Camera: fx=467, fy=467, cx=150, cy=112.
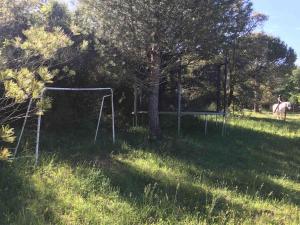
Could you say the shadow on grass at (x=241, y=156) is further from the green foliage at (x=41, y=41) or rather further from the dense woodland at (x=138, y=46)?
the green foliage at (x=41, y=41)

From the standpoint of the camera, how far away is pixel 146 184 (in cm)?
752

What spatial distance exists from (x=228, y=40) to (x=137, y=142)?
3.52 metres

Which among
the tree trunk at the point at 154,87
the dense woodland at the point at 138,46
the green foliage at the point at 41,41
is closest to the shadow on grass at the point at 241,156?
the tree trunk at the point at 154,87

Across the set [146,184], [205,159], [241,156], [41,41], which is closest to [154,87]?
[205,159]

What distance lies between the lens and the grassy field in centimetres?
607

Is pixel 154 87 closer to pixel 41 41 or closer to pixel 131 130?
pixel 131 130

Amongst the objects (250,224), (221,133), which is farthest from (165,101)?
(250,224)

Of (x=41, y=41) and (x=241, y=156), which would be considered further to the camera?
(x=241, y=156)

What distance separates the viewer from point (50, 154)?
841 cm

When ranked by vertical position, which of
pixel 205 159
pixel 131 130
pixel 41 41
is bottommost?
pixel 205 159

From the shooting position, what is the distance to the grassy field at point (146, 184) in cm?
607

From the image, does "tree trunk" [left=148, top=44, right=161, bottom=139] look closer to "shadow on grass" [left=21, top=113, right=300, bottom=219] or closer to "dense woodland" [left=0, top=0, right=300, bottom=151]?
"dense woodland" [left=0, top=0, right=300, bottom=151]

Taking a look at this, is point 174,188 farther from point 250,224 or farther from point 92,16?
point 92,16

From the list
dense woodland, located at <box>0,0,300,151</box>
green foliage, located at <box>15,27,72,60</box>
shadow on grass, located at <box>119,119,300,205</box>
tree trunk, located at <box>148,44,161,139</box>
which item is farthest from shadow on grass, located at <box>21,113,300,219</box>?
green foliage, located at <box>15,27,72,60</box>
